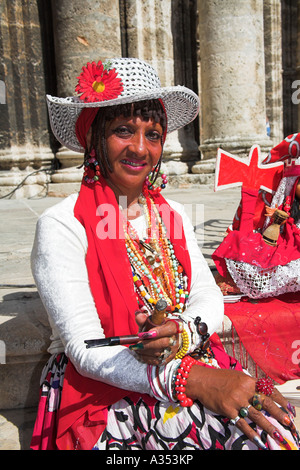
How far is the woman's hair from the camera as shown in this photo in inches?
58.8

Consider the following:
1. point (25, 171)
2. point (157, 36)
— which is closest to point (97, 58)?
point (157, 36)

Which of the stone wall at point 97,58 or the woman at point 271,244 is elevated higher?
the stone wall at point 97,58

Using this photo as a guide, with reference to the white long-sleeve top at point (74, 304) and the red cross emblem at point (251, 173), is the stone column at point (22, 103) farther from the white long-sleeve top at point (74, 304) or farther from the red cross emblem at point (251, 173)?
the white long-sleeve top at point (74, 304)

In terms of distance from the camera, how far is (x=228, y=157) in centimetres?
247

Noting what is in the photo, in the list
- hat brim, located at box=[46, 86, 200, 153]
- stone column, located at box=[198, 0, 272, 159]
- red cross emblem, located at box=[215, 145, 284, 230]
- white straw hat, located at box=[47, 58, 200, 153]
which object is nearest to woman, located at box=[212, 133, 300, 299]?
red cross emblem, located at box=[215, 145, 284, 230]

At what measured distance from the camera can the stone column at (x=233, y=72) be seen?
761 centimetres

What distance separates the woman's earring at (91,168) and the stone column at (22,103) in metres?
6.15

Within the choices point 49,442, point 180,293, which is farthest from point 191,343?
point 49,442

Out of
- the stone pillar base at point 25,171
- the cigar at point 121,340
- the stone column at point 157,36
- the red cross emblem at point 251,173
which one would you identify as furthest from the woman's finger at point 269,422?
the stone column at point 157,36

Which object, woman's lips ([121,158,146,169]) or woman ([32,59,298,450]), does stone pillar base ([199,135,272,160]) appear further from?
woman's lips ([121,158,146,169])

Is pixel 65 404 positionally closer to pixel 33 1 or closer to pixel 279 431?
pixel 279 431

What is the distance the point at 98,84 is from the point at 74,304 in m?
0.76

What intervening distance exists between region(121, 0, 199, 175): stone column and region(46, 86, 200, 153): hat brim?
6565mm

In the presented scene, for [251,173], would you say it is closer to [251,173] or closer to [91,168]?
[251,173]
